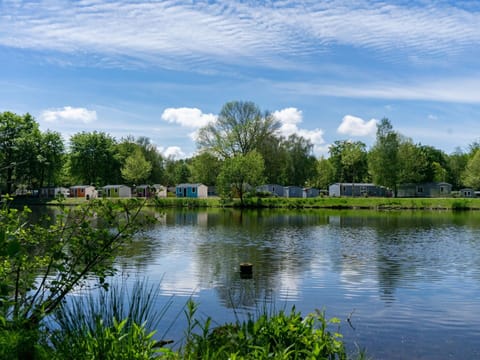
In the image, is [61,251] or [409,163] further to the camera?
[409,163]

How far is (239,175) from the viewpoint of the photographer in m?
69.2

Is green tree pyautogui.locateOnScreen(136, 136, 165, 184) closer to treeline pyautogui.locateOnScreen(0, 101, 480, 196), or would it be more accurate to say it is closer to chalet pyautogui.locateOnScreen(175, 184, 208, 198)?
treeline pyautogui.locateOnScreen(0, 101, 480, 196)

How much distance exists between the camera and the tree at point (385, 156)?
8006cm

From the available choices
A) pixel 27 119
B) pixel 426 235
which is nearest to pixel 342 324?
pixel 426 235

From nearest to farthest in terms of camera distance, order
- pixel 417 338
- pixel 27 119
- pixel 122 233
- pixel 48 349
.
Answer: pixel 48 349 → pixel 122 233 → pixel 417 338 → pixel 27 119

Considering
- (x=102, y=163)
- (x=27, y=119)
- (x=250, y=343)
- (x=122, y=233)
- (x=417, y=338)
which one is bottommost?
(x=417, y=338)

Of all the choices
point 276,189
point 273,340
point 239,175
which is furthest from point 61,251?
point 276,189

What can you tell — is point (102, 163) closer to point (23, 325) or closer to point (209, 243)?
point (209, 243)

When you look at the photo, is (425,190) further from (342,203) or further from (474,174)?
(342,203)

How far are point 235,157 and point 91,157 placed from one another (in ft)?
107

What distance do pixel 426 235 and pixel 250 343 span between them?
29.8 metres

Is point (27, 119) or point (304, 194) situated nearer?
point (27, 119)

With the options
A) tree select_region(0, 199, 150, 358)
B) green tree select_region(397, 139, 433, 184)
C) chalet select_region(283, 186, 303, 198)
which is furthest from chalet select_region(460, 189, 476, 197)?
tree select_region(0, 199, 150, 358)

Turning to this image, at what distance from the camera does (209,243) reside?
28.5 metres
